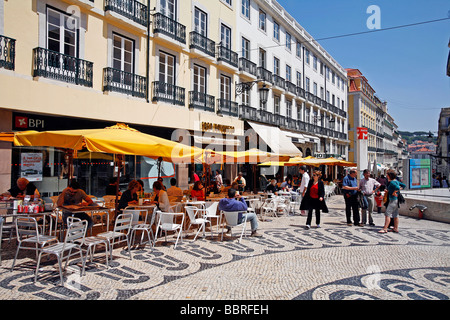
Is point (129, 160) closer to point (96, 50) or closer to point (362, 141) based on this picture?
point (96, 50)

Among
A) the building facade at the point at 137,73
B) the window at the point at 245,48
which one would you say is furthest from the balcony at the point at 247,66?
the window at the point at 245,48

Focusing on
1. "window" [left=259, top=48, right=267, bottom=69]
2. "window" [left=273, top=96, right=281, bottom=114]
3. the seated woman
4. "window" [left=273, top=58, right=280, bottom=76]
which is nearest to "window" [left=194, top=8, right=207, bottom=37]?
"window" [left=259, top=48, right=267, bottom=69]

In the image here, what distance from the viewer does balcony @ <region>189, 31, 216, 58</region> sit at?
16.6 metres

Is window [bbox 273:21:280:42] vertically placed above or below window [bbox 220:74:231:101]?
above

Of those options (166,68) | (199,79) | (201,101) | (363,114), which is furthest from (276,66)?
(363,114)

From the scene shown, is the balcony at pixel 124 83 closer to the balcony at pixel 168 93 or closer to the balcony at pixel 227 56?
the balcony at pixel 168 93

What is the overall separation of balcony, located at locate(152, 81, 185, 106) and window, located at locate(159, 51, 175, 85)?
15.8 inches

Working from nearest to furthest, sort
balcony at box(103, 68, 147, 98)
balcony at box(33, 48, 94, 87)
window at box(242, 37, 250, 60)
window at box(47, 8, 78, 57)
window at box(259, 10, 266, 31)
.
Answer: balcony at box(33, 48, 94, 87) → window at box(47, 8, 78, 57) → balcony at box(103, 68, 147, 98) → window at box(242, 37, 250, 60) → window at box(259, 10, 266, 31)

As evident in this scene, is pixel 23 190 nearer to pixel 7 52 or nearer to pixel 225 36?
pixel 7 52

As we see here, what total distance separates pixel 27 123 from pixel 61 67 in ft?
7.30

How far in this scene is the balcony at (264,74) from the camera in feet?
74.6

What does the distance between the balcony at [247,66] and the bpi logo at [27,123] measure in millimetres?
13017

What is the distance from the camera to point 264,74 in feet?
76.4

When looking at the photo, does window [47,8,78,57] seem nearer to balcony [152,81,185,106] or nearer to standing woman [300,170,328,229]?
balcony [152,81,185,106]
